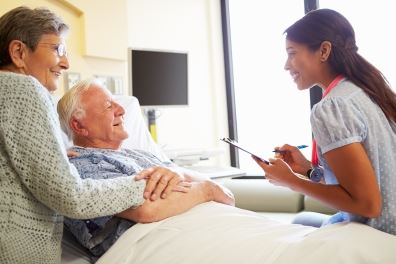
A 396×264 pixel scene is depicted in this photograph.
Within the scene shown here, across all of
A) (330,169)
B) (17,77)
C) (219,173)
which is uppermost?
(17,77)

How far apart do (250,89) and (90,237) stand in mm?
2595

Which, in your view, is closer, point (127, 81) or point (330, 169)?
point (330, 169)

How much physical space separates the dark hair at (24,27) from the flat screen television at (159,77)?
1306mm

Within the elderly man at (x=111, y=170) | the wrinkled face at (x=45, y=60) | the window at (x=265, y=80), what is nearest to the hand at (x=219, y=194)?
the elderly man at (x=111, y=170)

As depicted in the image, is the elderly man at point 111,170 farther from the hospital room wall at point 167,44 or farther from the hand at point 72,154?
the hospital room wall at point 167,44

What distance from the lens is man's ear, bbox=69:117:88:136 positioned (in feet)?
4.50

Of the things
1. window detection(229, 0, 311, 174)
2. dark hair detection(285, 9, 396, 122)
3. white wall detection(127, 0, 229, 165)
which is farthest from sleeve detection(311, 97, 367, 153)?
window detection(229, 0, 311, 174)

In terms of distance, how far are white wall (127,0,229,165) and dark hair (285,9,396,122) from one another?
192 centimetres

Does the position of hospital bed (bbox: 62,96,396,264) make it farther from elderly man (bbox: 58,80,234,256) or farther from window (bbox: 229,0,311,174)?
window (bbox: 229,0,311,174)

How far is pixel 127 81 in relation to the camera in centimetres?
260

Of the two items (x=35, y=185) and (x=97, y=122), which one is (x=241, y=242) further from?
(x=97, y=122)

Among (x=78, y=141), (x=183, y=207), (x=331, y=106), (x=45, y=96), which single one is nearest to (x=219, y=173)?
(x=78, y=141)

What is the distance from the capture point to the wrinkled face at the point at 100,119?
4.52 feet

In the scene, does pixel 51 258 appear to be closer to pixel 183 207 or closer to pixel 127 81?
pixel 183 207
